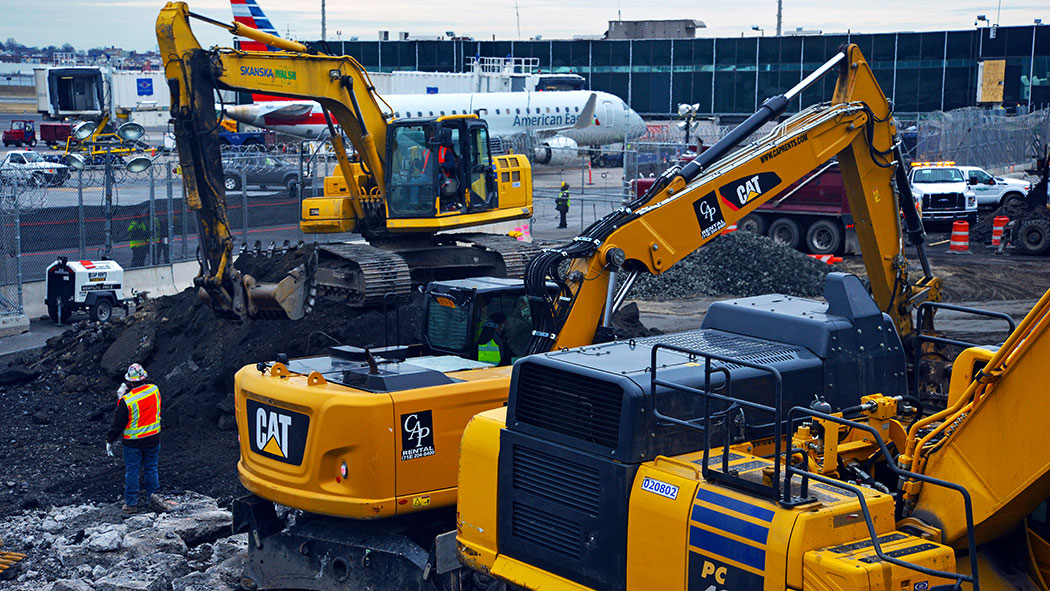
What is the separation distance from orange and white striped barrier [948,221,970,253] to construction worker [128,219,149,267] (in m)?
20.2

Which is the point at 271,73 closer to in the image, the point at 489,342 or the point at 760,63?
the point at 489,342

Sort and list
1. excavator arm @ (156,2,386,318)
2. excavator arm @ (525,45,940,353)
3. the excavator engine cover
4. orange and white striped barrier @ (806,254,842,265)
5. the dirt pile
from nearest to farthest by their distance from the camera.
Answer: the excavator engine cover
excavator arm @ (525,45,940,353)
excavator arm @ (156,2,386,318)
orange and white striped barrier @ (806,254,842,265)
the dirt pile

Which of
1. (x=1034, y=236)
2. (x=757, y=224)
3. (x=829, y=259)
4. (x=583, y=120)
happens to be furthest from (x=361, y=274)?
(x=583, y=120)

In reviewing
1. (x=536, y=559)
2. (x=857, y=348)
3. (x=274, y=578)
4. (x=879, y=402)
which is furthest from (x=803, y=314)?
(x=274, y=578)

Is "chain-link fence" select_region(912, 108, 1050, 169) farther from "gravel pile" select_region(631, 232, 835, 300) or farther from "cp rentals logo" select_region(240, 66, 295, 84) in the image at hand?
"cp rentals logo" select_region(240, 66, 295, 84)

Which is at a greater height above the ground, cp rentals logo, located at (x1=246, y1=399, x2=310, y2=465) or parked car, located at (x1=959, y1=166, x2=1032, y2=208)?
parked car, located at (x1=959, y1=166, x2=1032, y2=208)

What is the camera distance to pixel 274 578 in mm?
9320

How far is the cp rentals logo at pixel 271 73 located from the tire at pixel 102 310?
8171 mm

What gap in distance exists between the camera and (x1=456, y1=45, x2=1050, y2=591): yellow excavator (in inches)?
218

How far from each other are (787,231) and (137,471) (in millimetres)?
20385

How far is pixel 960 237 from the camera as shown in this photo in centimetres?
2977

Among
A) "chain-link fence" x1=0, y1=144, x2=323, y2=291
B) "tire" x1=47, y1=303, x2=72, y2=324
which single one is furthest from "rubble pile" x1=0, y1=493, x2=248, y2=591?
"tire" x1=47, y1=303, x2=72, y2=324

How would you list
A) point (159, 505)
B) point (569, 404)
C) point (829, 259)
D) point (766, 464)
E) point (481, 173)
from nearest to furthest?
1. point (766, 464)
2. point (569, 404)
3. point (159, 505)
4. point (481, 173)
5. point (829, 259)

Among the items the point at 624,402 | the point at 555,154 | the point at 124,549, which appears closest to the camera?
the point at 624,402
